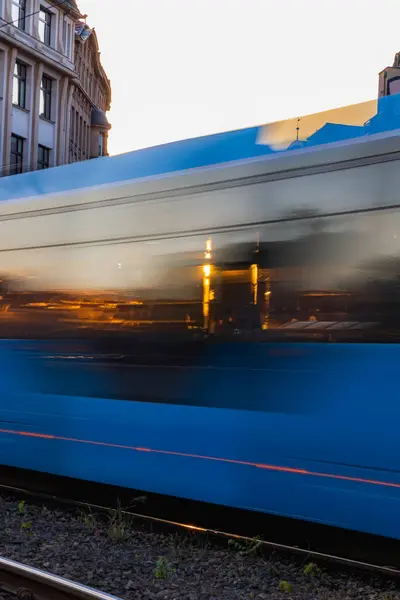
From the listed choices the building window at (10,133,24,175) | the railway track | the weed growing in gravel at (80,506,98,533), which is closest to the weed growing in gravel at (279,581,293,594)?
the railway track

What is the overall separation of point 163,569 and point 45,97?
124 ft

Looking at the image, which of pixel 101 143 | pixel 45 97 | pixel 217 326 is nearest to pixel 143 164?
pixel 217 326

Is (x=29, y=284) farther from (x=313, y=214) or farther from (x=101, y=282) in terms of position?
(x=313, y=214)

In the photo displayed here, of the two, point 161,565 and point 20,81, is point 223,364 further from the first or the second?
point 20,81

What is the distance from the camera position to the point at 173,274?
16.8ft

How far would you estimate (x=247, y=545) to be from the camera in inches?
196

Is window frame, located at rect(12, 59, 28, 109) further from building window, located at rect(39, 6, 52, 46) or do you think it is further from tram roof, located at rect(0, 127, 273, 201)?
tram roof, located at rect(0, 127, 273, 201)

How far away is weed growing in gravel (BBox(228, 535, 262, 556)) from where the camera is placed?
482 centimetres

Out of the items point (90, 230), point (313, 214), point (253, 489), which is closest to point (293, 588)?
point (253, 489)

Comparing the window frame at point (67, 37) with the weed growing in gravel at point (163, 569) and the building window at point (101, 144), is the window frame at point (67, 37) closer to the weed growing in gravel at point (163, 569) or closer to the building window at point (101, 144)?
the building window at point (101, 144)

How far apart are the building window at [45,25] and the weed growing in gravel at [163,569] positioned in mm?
37200

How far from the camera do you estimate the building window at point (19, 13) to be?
35.0 m

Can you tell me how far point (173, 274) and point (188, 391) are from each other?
836 mm

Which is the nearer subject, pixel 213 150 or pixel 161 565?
pixel 161 565
